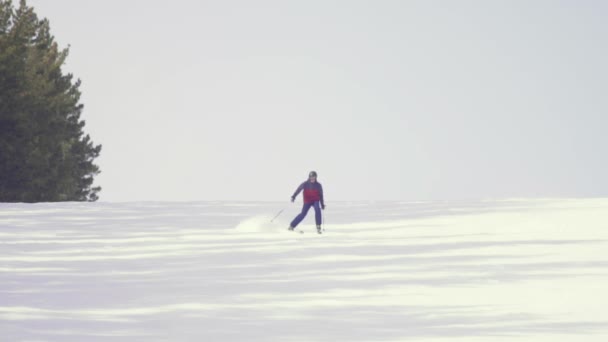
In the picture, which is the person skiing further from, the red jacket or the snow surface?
Result: the snow surface

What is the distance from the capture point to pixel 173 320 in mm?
10680

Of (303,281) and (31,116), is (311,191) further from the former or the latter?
(31,116)

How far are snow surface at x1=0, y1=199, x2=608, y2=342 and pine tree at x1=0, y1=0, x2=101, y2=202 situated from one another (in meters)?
30.6

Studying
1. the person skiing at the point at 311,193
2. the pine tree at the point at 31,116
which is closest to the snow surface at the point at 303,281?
the person skiing at the point at 311,193

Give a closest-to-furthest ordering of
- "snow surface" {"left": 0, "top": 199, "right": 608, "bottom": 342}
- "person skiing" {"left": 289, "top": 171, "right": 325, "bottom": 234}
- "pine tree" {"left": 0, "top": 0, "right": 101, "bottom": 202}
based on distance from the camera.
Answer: "snow surface" {"left": 0, "top": 199, "right": 608, "bottom": 342} → "person skiing" {"left": 289, "top": 171, "right": 325, "bottom": 234} → "pine tree" {"left": 0, "top": 0, "right": 101, "bottom": 202}

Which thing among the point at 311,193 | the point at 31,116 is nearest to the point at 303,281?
the point at 311,193

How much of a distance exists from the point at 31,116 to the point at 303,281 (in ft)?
160

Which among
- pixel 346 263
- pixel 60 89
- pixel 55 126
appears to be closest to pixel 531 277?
pixel 346 263

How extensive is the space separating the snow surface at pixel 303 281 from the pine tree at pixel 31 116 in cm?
3060

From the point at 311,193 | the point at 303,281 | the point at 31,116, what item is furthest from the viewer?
the point at 31,116

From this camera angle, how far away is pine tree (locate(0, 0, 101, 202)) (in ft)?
187

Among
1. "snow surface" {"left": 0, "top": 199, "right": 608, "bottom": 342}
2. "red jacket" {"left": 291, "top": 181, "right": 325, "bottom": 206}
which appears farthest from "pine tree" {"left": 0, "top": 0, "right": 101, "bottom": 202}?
"red jacket" {"left": 291, "top": 181, "right": 325, "bottom": 206}

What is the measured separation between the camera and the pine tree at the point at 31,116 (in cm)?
5706

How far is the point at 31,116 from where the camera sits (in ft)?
196
